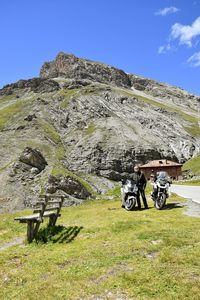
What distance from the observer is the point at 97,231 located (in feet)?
63.9

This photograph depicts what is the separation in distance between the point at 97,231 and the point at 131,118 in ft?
423

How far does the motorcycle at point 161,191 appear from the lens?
26.1 metres

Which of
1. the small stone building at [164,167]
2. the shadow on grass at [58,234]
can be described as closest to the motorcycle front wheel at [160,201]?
the shadow on grass at [58,234]

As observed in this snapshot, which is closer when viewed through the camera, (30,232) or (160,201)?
(30,232)

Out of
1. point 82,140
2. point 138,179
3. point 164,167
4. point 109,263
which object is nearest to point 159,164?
point 164,167

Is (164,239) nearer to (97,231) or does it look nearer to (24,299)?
(97,231)

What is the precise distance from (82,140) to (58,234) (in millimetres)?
103793

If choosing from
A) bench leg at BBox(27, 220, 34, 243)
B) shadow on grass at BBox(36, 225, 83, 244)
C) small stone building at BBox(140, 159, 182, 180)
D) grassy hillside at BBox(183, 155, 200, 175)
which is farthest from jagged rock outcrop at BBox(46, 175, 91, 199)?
grassy hillside at BBox(183, 155, 200, 175)

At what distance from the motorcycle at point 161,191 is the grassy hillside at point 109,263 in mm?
5780

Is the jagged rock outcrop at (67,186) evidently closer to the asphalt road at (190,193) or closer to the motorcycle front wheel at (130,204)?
the asphalt road at (190,193)

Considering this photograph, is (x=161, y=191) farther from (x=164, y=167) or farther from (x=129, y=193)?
(x=164, y=167)

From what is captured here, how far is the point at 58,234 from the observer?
66.6ft

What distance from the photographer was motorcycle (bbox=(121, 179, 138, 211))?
27156mm

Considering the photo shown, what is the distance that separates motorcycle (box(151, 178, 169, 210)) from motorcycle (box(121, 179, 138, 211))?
1594 mm
